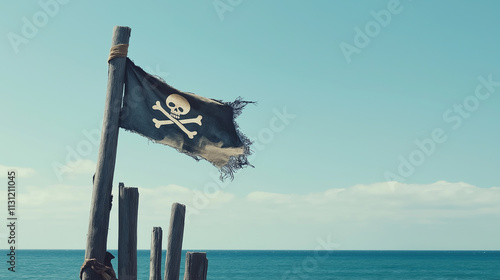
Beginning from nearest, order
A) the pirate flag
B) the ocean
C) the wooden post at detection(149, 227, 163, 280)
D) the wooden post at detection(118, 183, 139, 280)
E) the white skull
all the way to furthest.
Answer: the wooden post at detection(118, 183, 139, 280) → the pirate flag → the white skull → the wooden post at detection(149, 227, 163, 280) → the ocean

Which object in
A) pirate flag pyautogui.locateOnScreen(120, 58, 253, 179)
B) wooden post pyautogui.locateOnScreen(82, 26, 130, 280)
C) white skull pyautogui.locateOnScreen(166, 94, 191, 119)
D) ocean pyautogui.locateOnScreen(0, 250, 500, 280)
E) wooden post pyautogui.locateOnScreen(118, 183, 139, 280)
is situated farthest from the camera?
ocean pyautogui.locateOnScreen(0, 250, 500, 280)

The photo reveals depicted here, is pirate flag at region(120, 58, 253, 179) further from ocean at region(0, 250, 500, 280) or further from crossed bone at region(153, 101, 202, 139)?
ocean at region(0, 250, 500, 280)

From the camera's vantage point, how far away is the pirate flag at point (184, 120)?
641cm

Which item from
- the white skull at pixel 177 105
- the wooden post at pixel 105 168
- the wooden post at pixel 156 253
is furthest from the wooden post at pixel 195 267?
the white skull at pixel 177 105

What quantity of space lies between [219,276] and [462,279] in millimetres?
31382

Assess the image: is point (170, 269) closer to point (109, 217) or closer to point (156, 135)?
point (109, 217)

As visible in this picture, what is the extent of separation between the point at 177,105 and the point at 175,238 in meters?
1.53

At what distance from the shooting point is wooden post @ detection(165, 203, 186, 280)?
21.3ft

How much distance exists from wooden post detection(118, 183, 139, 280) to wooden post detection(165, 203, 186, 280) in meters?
0.60

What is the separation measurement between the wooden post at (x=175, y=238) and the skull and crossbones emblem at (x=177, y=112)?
87 cm

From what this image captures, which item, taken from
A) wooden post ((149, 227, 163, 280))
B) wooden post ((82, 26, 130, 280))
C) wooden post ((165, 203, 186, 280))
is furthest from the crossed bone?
wooden post ((149, 227, 163, 280))

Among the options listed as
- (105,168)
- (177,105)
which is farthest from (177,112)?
(105,168)

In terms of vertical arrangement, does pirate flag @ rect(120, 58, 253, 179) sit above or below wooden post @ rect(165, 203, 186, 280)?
above

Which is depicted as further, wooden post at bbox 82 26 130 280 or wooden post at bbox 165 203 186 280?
wooden post at bbox 165 203 186 280
